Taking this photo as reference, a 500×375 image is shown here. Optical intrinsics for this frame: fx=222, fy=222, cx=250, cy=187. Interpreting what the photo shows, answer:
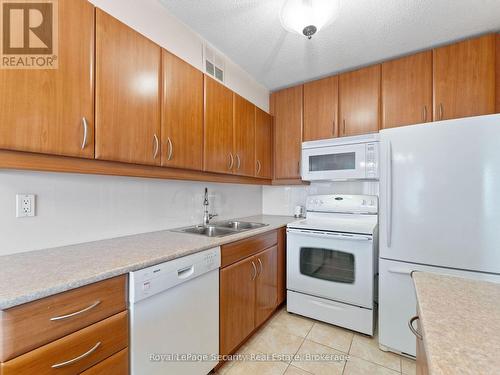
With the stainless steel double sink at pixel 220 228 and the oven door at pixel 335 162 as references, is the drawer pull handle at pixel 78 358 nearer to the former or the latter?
the stainless steel double sink at pixel 220 228

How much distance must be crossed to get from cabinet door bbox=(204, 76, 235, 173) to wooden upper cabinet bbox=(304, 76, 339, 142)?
102 cm

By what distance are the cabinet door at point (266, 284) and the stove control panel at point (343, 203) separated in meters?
0.75

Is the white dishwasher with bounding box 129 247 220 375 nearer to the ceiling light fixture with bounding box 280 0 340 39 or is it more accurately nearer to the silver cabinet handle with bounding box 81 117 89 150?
the silver cabinet handle with bounding box 81 117 89 150

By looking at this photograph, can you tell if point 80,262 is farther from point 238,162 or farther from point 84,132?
point 238,162

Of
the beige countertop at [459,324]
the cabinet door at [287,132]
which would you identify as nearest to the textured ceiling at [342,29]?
the cabinet door at [287,132]

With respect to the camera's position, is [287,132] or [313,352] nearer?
[313,352]

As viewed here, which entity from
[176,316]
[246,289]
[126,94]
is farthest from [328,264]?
[126,94]

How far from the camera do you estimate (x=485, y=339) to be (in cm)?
50

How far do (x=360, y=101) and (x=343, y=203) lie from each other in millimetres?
1070

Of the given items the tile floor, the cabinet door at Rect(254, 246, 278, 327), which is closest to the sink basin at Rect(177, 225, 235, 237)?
the cabinet door at Rect(254, 246, 278, 327)

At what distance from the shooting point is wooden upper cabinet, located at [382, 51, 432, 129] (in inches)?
78.6

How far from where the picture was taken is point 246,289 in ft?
5.64

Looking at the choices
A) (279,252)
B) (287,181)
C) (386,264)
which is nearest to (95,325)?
(279,252)

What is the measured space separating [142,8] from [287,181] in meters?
2.04
